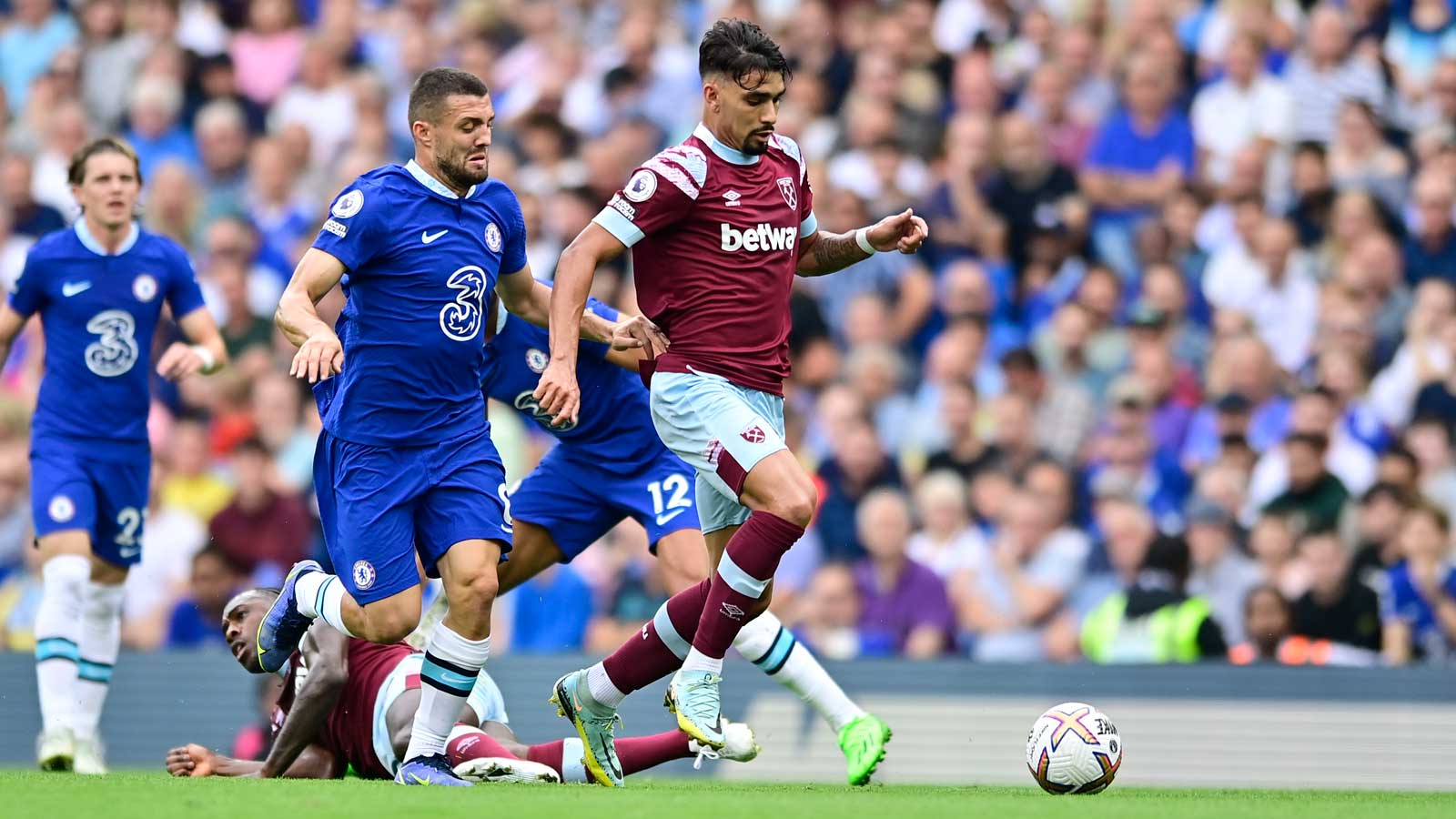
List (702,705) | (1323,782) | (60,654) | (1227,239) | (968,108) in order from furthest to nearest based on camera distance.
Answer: (968,108), (1227,239), (1323,782), (60,654), (702,705)

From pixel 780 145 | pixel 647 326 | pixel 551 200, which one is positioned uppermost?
pixel 551 200

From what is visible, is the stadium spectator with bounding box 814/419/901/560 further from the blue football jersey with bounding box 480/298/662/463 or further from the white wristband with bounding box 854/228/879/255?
the white wristband with bounding box 854/228/879/255

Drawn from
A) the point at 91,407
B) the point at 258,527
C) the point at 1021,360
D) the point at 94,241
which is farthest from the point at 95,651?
the point at 1021,360

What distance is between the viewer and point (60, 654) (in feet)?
32.2

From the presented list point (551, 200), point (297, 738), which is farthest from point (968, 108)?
point (297, 738)

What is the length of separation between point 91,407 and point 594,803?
448cm

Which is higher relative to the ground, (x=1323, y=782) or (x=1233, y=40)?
(x=1233, y=40)

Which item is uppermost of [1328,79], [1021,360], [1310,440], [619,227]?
[1328,79]

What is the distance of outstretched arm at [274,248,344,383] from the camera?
23.1 ft

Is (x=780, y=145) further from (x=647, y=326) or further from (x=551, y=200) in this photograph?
(x=551, y=200)

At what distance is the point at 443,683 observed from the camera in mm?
7793

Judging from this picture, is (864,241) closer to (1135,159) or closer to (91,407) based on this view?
(91,407)

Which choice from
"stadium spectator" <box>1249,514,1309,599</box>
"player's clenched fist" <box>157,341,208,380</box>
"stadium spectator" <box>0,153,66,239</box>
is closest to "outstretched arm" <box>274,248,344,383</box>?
"player's clenched fist" <box>157,341,208,380</box>

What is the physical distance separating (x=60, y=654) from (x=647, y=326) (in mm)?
3729
